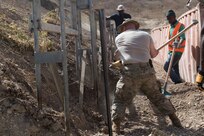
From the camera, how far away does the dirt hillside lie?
433 cm

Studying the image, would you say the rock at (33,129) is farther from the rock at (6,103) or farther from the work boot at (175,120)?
the work boot at (175,120)

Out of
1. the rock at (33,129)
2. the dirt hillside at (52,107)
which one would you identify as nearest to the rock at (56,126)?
the dirt hillside at (52,107)

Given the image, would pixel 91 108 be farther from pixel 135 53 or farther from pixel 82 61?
pixel 135 53

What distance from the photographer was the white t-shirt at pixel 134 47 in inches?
218

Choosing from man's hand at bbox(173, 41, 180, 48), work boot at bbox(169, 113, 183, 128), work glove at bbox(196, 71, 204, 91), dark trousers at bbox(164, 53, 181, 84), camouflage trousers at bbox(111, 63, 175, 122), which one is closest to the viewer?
camouflage trousers at bbox(111, 63, 175, 122)

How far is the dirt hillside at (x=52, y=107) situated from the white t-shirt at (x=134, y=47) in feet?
3.31

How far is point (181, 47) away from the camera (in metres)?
8.05

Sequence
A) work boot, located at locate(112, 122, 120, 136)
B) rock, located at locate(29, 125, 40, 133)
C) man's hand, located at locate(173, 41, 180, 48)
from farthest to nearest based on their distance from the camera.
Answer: man's hand, located at locate(173, 41, 180, 48), work boot, located at locate(112, 122, 120, 136), rock, located at locate(29, 125, 40, 133)

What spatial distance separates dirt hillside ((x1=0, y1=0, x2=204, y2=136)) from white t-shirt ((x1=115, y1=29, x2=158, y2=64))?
1010mm

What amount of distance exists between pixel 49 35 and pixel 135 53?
3958 millimetres

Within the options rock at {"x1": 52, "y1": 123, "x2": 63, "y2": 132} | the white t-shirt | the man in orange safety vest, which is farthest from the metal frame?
the man in orange safety vest

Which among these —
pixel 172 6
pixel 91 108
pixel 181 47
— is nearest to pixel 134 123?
pixel 91 108

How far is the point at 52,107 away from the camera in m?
5.20

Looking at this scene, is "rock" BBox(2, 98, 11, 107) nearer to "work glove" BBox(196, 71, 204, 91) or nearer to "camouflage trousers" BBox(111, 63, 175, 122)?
"camouflage trousers" BBox(111, 63, 175, 122)
